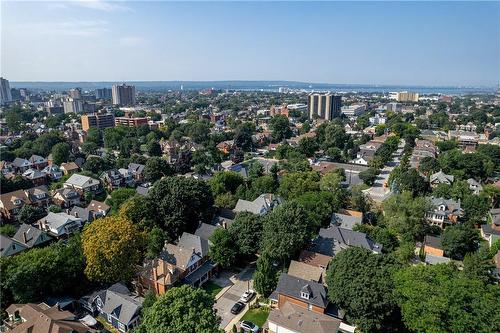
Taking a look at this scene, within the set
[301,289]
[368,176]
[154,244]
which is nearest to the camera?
[301,289]

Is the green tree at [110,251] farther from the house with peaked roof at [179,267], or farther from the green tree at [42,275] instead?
the house with peaked roof at [179,267]

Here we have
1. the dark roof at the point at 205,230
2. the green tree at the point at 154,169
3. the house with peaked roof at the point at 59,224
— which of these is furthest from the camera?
the green tree at the point at 154,169

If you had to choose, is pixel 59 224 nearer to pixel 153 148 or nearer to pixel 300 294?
pixel 300 294

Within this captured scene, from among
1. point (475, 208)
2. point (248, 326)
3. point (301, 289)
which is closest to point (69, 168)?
point (248, 326)

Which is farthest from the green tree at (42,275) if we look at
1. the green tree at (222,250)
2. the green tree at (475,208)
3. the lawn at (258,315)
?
the green tree at (475,208)

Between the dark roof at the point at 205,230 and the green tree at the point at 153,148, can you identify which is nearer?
the dark roof at the point at 205,230

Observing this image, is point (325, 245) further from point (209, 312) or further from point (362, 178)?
point (362, 178)

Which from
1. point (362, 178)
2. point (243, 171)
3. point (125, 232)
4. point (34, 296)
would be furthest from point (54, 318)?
point (362, 178)

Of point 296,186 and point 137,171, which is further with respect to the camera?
point 137,171
